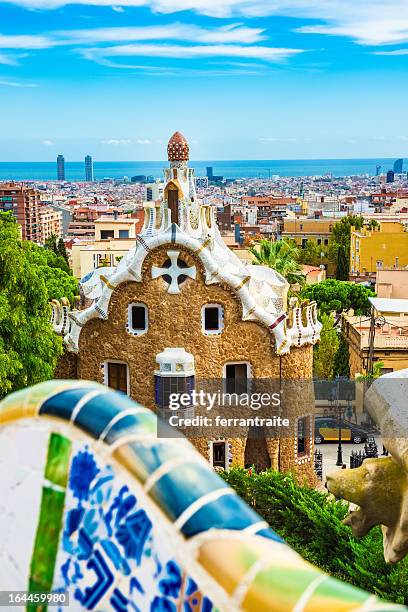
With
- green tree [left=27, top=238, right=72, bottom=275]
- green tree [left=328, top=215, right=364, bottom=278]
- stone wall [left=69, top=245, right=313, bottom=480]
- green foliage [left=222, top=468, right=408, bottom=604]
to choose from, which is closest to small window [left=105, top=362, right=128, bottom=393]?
stone wall [left=69, top=245, right=313, bottom=480]

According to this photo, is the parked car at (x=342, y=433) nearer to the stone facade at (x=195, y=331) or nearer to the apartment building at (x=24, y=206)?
the stone facade at (x=195, y=331)

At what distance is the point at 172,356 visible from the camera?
21.4 metres

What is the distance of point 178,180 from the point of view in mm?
22969

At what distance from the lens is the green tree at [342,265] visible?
73250 mm

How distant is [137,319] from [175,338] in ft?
3.66

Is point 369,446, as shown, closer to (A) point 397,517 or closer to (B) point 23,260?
(B) point 23,260

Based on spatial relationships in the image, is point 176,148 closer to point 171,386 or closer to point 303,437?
point 171,386

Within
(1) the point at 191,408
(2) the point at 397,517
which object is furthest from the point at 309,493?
(2) the point at 397,517

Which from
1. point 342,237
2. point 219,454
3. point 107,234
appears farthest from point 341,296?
point 219,454

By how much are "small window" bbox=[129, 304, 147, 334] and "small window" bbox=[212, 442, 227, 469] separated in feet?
11.4

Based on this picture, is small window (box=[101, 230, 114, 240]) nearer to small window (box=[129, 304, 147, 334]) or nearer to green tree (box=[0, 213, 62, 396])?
small window (box=[129, 304, 147, 334])

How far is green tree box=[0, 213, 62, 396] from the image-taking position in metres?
19.1

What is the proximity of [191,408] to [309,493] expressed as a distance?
13.4 ft

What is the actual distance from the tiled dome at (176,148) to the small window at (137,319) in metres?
4.36
